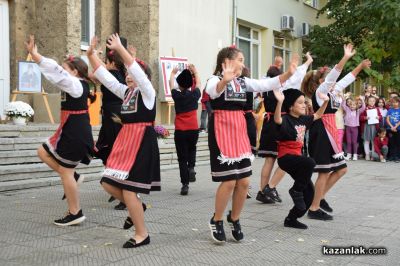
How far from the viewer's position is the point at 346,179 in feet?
36.6

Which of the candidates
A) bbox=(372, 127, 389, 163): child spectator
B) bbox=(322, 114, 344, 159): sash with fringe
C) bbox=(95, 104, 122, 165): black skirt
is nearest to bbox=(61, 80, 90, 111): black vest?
bbox=(95, 104, 122, 165): black skirt

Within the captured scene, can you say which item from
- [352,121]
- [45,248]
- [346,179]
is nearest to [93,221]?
[45,248]

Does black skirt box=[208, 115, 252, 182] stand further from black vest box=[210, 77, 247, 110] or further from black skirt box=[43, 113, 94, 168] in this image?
black skirt box=[43, 113, 94, 168]

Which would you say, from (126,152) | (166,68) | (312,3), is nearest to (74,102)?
(126,152)

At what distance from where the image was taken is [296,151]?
6.48 metres

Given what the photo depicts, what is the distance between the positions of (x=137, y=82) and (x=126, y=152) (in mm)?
682

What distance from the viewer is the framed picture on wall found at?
11.7 m

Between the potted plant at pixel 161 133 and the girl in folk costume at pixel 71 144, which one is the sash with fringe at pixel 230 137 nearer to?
the girl in folk costume at pixel 71 144

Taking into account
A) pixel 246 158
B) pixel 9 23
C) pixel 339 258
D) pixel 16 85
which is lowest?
pixel 339 258

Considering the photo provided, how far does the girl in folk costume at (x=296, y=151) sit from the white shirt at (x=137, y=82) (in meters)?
1.50

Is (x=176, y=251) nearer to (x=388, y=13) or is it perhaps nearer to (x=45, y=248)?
(x=45, y=248)

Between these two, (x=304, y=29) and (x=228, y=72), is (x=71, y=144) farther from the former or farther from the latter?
(x=304, y=29)

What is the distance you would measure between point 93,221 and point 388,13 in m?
11.2

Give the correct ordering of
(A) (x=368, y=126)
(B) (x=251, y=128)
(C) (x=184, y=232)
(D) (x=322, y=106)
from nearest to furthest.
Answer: (C) (x=184, y=232)
(D) (x=322, y=106)
(B) (x=251, y=128)
(A) (x=368, y=126)
